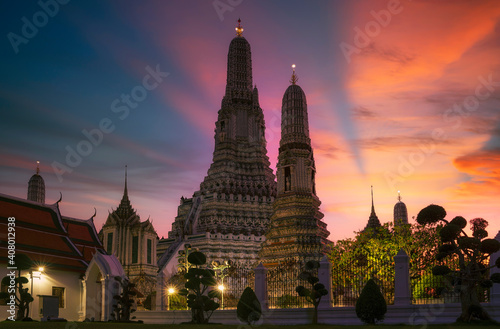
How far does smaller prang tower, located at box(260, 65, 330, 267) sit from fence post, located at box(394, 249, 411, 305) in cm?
2760

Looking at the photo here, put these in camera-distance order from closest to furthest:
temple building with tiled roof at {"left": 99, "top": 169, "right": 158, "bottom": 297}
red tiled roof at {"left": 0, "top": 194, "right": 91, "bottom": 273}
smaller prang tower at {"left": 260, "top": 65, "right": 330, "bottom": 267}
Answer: red tiled roof at {"left": 0, "top": 194, "right": 91, "bottom": 273} < smaller prang tower at {"left": 260, "top": 65, "right": 330, "bottom": 267} < temple building with tiled roof at {"left": 99, "top": 169, "right": 158, "bottom": 297}

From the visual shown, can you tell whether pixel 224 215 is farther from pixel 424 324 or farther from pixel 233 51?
pixel 424 324

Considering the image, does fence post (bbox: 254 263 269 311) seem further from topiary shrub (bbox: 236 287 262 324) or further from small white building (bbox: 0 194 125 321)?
small white building (bbox: 0 194 125 321)

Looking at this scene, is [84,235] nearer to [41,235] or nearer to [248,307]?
[41,235]

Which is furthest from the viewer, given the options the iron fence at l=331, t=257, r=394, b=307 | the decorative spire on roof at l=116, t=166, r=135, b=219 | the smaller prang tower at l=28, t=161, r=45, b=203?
the smaller prang tower at l=28, t=161, r=45, b=203

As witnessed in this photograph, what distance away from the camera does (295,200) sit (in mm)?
53938

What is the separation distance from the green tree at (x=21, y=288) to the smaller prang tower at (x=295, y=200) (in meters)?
26.8


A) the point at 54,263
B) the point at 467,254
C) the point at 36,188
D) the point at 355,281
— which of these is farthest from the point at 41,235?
the point at 36,188

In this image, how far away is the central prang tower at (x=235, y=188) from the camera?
2852 inches

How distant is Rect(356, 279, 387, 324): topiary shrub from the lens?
22.2 meters

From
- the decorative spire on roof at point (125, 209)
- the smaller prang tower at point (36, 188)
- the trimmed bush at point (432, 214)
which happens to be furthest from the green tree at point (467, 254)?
the smaller prang tower at point (36, 188)

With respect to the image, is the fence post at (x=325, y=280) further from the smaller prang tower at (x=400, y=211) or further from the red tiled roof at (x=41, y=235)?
the smaller prang tower at (x=400, y=211)

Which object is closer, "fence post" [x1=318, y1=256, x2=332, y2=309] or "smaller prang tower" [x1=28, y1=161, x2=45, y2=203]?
"fence post" [x1=318, y1=256, x2=332, y2=309]

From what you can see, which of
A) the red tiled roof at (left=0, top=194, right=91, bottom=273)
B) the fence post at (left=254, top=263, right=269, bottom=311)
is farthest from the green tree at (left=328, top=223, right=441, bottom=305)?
the red tiled roof at (left=0, top=194, right=91, bottom=273)
